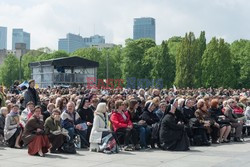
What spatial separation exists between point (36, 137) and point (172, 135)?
4.27 m

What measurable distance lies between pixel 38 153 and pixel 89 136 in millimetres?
2416

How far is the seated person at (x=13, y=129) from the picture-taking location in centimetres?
1339

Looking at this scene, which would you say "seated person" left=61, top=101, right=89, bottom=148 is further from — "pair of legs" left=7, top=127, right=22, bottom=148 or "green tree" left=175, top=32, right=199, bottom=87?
"green tree" left=175, top=32, right=199, bottom=87

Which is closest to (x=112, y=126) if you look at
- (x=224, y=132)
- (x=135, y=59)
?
(x=224, y=132)

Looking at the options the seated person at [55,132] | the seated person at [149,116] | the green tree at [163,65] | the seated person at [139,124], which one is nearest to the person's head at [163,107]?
the seated person at [149,116]

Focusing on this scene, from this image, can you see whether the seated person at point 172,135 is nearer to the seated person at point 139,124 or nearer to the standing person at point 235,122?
the seated person at point 139,124

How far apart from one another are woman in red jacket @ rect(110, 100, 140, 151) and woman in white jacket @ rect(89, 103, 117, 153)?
408 mm

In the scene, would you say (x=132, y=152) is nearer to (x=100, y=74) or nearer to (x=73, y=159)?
(x=73, y=159)

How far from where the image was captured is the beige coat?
1265 centimetres

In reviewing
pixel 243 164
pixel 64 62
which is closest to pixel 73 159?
pixel 243 164

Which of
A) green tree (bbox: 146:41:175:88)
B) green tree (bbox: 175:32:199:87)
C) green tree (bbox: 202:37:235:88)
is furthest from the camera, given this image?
green tree (bbox: 146:41:175:88)

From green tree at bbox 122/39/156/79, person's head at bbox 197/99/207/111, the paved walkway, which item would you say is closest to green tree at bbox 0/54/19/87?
green tree at bbox 122/39/156/79

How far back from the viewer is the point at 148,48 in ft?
265

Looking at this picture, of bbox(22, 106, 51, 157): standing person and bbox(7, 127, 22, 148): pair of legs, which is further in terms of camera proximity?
bbox(7, 127, 22, 148): pair of legs
